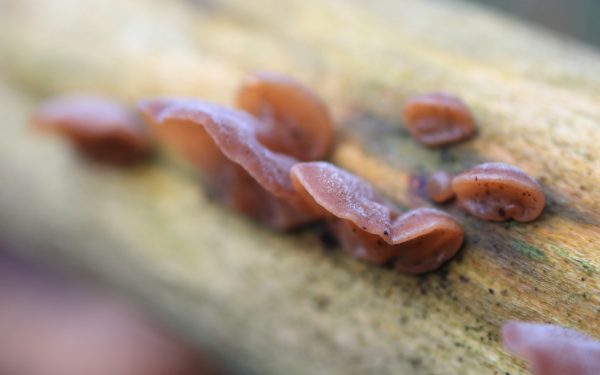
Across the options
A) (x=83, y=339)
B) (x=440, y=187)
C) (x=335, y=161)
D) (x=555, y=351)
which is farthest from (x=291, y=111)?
(x=83, y=339)

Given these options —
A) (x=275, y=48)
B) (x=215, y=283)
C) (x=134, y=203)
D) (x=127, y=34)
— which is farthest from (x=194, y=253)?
(x=127, y=34)

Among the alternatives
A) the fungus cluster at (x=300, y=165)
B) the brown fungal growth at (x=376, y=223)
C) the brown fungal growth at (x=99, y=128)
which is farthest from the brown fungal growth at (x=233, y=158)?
the brown fungal growth at (x=99, y=128)

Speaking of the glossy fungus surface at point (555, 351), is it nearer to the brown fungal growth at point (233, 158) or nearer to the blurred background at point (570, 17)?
the brown fungal growth at point (233, 158)

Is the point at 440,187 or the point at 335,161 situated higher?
the point at 335,161

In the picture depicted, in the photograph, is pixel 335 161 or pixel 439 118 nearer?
pixel 439 118

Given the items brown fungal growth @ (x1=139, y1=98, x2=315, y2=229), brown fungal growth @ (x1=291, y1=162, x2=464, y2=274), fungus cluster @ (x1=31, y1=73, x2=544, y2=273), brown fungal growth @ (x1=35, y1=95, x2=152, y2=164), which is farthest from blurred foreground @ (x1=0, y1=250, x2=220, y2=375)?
brown fungal growth @ (x1=291, y1=162, x2=464, y2=274)

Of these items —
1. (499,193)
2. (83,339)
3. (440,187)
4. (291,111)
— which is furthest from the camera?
(83,339)

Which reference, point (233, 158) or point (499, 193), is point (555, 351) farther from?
point (233, 158)

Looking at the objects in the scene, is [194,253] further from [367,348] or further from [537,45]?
[537,45]
